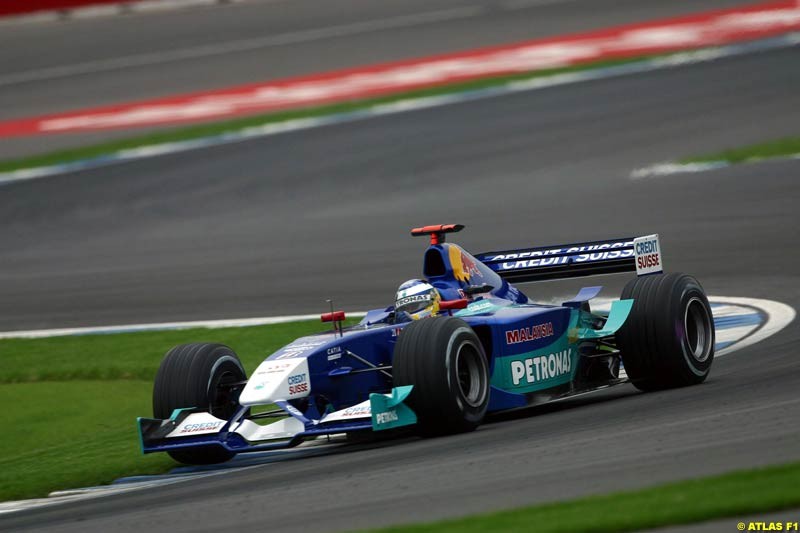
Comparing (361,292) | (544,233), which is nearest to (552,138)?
(544,233)

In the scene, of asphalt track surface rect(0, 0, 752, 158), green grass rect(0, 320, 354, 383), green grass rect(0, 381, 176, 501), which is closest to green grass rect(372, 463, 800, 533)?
green grass rect(0, 381, 176, 501)

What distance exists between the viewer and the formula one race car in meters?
9.56

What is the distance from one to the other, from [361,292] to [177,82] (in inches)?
668

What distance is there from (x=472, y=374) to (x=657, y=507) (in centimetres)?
371

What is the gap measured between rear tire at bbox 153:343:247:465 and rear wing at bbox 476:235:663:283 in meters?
2.99

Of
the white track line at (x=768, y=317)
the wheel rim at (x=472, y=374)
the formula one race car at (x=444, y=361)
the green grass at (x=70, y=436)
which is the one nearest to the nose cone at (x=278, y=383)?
the formula one race car at (x=444, y=361)

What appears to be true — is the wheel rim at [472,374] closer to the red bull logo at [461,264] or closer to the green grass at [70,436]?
the red bull logo at [461,264]

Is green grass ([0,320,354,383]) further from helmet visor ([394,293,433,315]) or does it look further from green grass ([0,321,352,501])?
helmet visor ([394,293,433,315])

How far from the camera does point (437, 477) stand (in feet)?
26.2

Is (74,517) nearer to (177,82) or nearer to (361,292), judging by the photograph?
(361,292)

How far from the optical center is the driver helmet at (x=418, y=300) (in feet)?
35.4

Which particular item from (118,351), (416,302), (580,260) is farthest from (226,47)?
(416,302)

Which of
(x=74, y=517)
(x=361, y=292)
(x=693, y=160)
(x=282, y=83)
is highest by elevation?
(x=282, y=83)

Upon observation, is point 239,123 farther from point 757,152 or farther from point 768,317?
point 768,317
